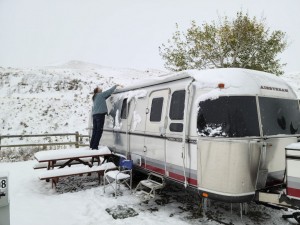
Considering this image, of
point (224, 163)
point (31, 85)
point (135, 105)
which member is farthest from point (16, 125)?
point (224, 163)

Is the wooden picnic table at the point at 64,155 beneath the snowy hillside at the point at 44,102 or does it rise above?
beneath

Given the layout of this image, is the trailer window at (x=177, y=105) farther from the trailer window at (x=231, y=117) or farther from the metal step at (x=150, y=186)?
the metal step at (x=150, y=186)

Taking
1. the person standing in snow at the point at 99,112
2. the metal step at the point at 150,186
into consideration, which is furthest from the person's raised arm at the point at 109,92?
the metal step at the point at 150,186

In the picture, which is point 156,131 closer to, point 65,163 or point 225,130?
point 225,130

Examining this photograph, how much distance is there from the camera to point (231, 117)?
475 centimetres

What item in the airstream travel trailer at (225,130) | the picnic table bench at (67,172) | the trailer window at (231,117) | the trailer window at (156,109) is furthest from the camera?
the picnic table bench at (67,172)

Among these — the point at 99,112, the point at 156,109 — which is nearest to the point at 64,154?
the point at 99,112

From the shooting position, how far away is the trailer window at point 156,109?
20.8ft

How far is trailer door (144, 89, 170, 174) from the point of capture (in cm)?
613

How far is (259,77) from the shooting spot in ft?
17.4

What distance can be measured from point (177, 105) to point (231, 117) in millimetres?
1333

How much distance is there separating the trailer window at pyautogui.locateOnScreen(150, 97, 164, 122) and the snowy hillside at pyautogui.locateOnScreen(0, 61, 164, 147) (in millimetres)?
12649

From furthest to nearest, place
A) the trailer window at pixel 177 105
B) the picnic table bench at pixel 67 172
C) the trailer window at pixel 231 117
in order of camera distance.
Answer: the picnic table bench at pixel 67 172, the trailer window at pixel 177 105, the trailer window at pixel 231 117

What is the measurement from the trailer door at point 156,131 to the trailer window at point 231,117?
1.38m
